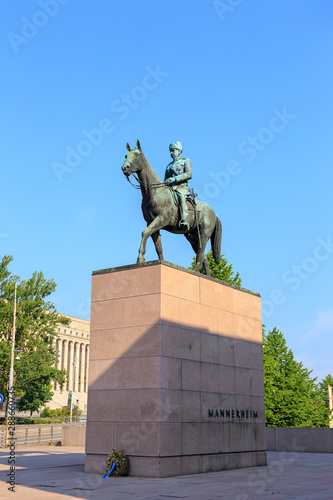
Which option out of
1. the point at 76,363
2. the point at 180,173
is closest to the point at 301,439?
the point at 180,173

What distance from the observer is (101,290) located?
1698 cm

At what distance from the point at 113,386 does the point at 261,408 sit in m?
6.26

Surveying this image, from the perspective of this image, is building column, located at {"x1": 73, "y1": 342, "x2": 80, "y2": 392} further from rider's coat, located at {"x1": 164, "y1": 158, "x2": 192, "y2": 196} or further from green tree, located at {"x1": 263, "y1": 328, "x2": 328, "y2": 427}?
rider's coat, located at {"x1": 164, "y1": 158, "x2": 192, "y2": 196}

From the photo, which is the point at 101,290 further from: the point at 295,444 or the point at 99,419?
the point at 295,444

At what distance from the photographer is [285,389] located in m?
50.3

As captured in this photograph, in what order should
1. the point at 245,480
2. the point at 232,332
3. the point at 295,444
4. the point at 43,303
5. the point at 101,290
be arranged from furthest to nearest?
the point at 43,303 → the point at 295,444 → the point at 232,332 → the point at 101,290 → the point at 245,480

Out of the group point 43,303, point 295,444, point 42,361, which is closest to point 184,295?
point 295,444

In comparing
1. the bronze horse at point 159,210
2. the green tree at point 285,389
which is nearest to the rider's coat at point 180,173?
the bronze horse at point 159,210

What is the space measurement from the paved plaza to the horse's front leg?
631cm

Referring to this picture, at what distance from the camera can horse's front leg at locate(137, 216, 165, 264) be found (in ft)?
54.6

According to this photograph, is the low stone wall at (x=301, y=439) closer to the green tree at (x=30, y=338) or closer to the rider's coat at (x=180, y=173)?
the rider's coat at (x=180, y=173)

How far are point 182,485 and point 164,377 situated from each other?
304 centimetres

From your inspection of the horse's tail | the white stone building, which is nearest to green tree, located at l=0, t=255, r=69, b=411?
the horse's tail

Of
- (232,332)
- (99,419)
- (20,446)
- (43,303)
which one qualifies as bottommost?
(20,446)
